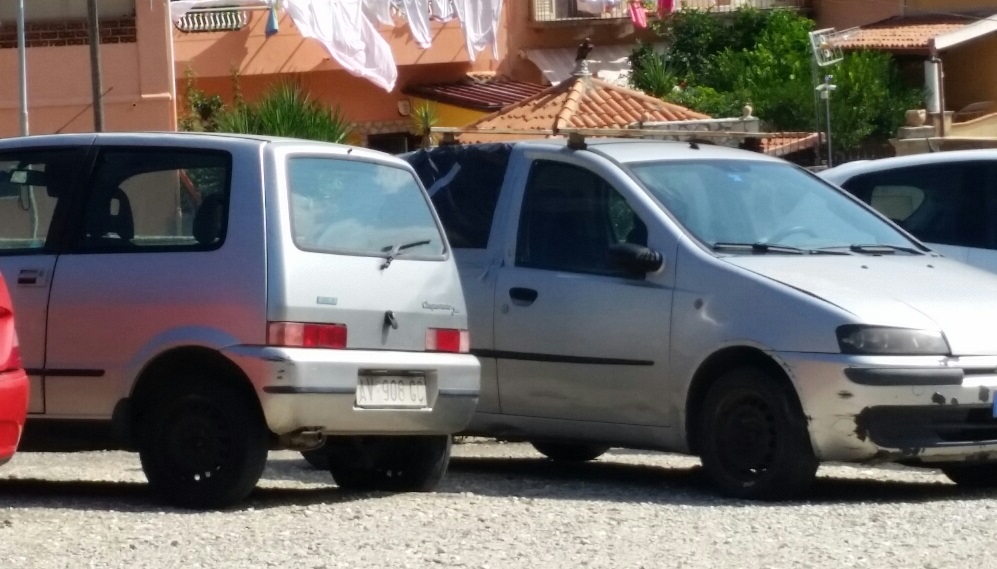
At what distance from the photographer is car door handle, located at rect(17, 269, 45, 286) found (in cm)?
802

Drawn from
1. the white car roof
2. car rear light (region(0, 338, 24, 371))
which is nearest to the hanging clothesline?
the white car roof

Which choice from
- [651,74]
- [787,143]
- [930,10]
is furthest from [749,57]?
[787,143]

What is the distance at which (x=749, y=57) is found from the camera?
4131cm

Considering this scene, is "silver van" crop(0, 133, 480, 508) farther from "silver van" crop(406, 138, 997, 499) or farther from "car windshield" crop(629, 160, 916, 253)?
"car windshield" crop(629, 160, 916, 253)

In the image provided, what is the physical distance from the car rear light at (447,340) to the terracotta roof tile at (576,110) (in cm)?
1226

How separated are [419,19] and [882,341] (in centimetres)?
2774

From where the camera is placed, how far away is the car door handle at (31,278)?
8016 mm

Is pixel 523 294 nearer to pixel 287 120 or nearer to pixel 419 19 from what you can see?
pixel 287 120

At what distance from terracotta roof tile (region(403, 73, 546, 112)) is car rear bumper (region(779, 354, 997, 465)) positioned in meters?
28.3


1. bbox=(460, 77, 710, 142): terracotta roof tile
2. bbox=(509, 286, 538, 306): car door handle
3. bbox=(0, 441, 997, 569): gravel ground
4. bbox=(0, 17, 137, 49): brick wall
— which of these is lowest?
bbox=(0, 441, 997, 569): gravel ground

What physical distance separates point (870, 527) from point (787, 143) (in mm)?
17577

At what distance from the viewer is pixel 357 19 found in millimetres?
33125

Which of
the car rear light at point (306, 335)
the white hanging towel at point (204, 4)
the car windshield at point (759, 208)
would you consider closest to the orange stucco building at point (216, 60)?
the white hanging towel at point (204, 4)

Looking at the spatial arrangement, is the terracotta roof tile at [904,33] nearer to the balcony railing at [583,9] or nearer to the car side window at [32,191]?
the balcony railing at [583,9]
